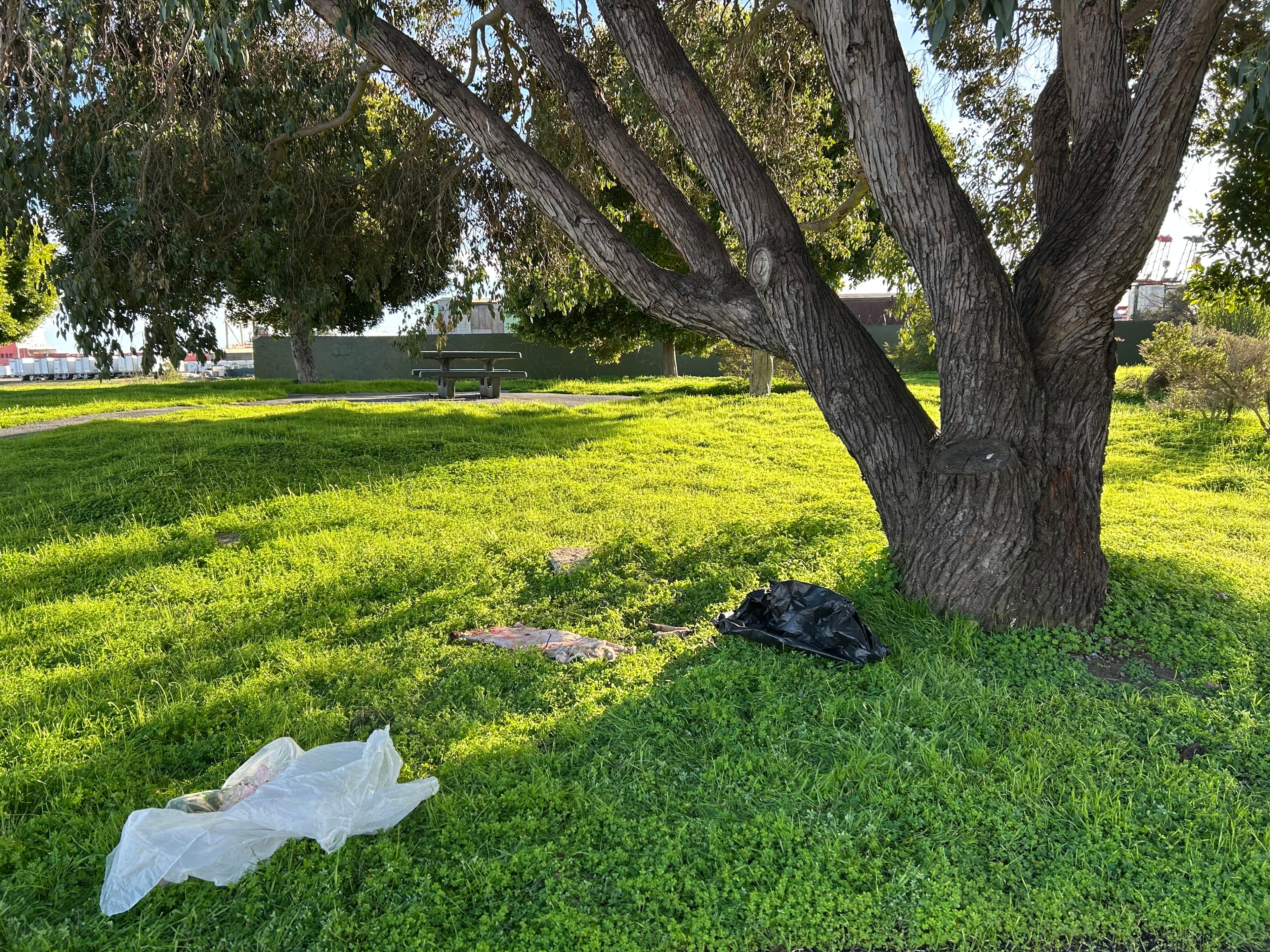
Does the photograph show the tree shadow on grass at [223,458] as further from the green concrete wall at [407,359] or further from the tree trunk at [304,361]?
the green concrete wall at [407,359]

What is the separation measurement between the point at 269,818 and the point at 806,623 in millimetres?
2404

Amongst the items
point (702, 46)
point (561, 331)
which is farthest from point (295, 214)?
point (561, 331)

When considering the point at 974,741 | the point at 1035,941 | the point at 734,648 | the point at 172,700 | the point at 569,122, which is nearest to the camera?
the point at 1035,941

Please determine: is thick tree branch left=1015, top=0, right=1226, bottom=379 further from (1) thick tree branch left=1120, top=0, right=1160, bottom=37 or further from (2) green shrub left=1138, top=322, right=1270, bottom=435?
(2) green shrub left=1138, top=322, right=1270, bottom=435

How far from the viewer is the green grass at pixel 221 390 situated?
11.4 m

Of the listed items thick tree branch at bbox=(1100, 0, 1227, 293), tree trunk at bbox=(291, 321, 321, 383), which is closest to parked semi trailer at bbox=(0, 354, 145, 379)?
tree trunk at bbox=(291, 321, 321, 383)

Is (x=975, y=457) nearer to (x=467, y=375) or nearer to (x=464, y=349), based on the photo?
(x=467, y=375)

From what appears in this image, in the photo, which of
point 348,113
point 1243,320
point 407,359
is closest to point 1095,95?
point 348,113

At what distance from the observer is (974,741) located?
9.37ft

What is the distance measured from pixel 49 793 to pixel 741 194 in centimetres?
381

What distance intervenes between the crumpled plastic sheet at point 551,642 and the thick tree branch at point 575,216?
176 centimetres

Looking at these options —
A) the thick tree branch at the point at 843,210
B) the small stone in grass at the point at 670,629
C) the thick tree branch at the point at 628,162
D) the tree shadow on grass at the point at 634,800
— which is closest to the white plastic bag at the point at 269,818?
the tree shadow on grass at the point at 634,800

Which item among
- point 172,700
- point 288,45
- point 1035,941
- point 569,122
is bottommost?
point 1035,941

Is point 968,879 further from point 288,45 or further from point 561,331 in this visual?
point 561,331
